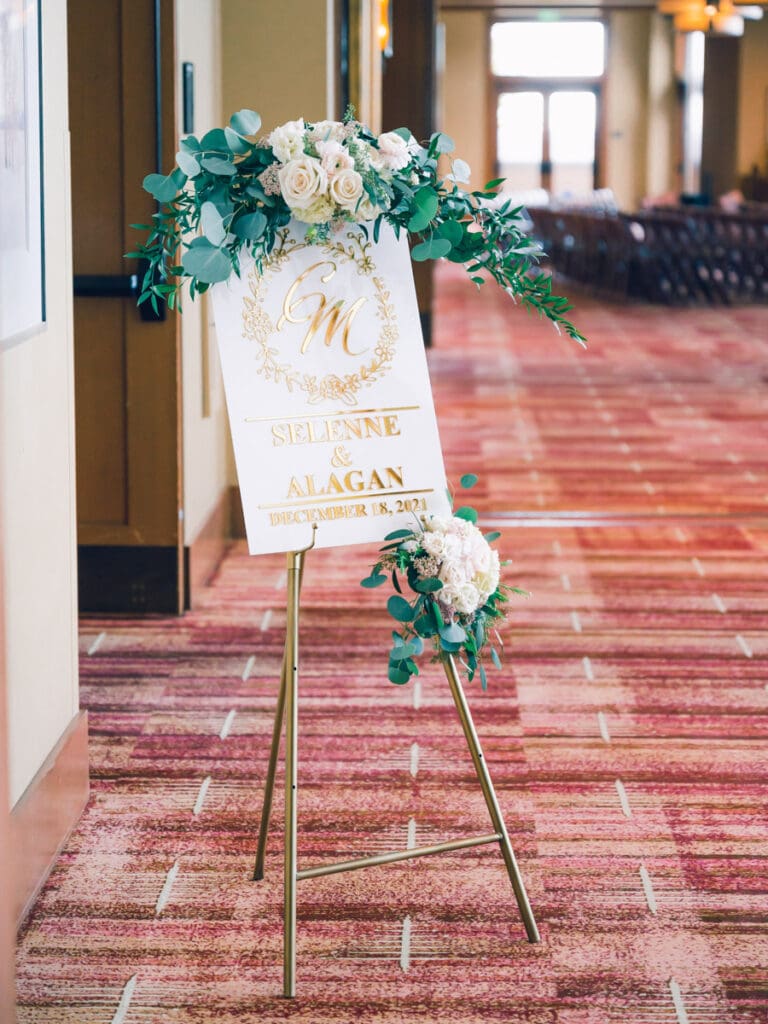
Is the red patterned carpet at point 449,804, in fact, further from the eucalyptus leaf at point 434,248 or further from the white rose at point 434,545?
the eucalyptus leaf at point 434,248

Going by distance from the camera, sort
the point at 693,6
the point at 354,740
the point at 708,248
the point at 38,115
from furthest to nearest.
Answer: the point at 693,6 < the point at 708,248 < the point at 354,740 < the point at 38,115

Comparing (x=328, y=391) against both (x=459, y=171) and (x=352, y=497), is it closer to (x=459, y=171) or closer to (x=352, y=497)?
(x=352, y=497)

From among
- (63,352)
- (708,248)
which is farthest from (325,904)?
(708,248)

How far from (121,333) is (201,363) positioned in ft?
1.94

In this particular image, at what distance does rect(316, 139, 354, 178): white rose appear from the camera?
89.1 inches

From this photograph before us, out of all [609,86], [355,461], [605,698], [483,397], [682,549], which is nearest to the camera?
[355,461]

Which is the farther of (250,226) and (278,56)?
(278,56)

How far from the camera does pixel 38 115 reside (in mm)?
2666

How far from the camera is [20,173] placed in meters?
2.56

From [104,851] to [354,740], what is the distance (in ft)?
2.63

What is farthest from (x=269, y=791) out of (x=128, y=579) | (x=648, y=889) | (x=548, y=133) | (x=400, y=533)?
(x=548, y=133)

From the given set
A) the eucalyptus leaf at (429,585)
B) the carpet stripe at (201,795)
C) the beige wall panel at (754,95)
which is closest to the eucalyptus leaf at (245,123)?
the eucalyptus leaf at (429,585)

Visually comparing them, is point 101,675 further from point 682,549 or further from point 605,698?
point 682,549

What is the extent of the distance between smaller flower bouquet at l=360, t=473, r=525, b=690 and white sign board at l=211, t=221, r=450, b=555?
47mm
